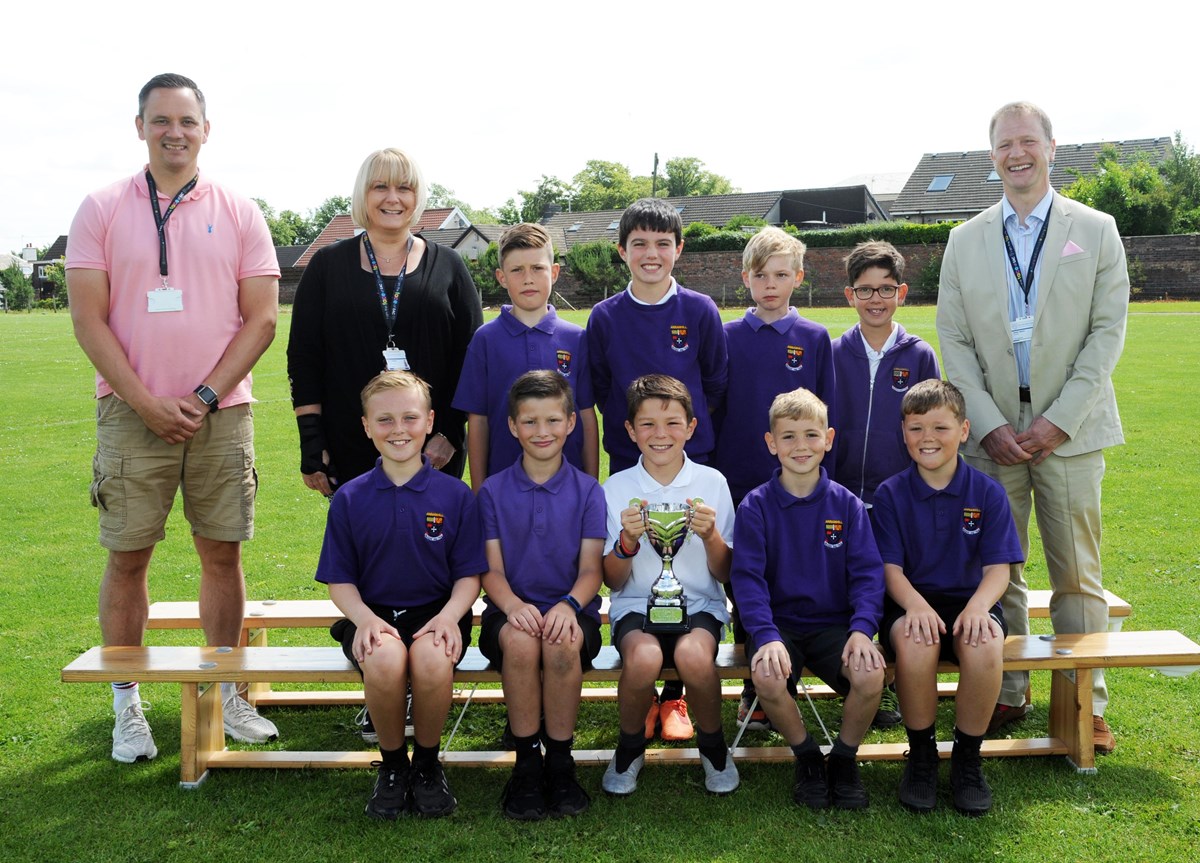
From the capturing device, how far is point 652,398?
13.1ft

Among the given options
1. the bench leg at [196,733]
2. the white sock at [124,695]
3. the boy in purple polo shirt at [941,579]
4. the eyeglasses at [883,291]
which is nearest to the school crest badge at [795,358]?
the eyeglasses at [883,291]

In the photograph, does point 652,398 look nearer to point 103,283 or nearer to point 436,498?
point 436,498

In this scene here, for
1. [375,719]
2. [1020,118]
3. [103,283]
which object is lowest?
[375,719]

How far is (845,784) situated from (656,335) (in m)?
2.02

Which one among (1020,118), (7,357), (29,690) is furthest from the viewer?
(7,357)

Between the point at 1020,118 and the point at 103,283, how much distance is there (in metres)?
4.06

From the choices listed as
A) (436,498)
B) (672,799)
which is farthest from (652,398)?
(672,799)

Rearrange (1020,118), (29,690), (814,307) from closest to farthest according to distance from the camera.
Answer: (1020,118) < (29,690) < (814,307)

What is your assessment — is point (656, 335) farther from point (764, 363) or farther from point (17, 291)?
point (17, 291)

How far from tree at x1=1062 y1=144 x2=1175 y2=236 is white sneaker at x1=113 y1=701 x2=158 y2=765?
140ft

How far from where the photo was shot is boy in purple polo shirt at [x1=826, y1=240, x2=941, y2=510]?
454 centimetres

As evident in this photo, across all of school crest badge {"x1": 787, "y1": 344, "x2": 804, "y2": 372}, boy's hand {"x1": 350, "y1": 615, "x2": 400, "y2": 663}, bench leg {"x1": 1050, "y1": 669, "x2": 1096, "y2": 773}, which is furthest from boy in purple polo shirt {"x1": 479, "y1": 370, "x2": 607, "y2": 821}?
bench leg {"x1": 1050, "y1": 669, "x2": 1096, "y2": 773}

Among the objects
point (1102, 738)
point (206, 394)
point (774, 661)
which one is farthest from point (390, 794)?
point (1102, 738)

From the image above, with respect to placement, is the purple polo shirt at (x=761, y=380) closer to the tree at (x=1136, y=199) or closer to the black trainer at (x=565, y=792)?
the black trainer at (x=565, y=792)
